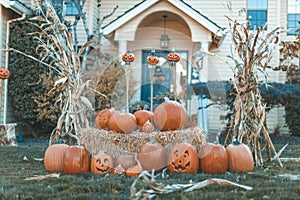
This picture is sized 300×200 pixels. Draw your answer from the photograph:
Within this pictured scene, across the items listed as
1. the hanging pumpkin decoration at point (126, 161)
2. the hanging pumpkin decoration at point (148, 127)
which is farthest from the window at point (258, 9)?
the hanging pumpkin decoration at point (126, 161)

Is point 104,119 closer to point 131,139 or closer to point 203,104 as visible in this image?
point 131,139

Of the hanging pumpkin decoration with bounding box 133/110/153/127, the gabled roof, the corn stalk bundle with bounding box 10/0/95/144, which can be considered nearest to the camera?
the hanging pumpkin decoration with bounding box 133/110/153/127

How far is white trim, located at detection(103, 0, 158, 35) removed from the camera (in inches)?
406

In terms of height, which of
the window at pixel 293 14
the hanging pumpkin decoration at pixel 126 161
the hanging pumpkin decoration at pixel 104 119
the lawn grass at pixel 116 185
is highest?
the window at pixel 293 14

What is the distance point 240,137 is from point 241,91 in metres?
0.53

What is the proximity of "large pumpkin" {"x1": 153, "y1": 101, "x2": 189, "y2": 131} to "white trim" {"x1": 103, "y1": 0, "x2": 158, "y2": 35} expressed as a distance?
612 cm

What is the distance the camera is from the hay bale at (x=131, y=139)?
14.3 feet

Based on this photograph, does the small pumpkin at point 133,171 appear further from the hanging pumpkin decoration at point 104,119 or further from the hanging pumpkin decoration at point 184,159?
the hanging pumpkin decoration at point 104,119

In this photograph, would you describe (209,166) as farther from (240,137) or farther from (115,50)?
(115,50)

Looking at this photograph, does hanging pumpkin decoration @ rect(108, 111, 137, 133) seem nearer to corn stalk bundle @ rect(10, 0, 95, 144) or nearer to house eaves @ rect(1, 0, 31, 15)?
corn stalk bundle @ rect(10, 0, 95, 144)

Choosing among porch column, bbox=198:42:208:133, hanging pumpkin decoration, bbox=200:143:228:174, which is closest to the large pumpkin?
hanging pumpkin decoration, bbox=200:143:228:174

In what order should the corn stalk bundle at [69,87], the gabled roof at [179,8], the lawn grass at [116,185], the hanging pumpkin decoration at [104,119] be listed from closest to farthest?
1. the lawn grass at [116,185]
2. the hanging pumpkin decoration at [104,119]
3. the corn stalk bundle at [69,87]
4. the gabled roof at [179,8]

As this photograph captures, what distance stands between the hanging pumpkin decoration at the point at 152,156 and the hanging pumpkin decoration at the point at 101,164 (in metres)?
0.31

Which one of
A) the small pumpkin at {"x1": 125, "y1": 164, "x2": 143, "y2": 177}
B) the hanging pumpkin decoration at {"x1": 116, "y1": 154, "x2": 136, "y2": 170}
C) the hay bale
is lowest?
the small pumpkin at {"x1": 125, "y1": 164, "x2": 143, "y2": 177}
